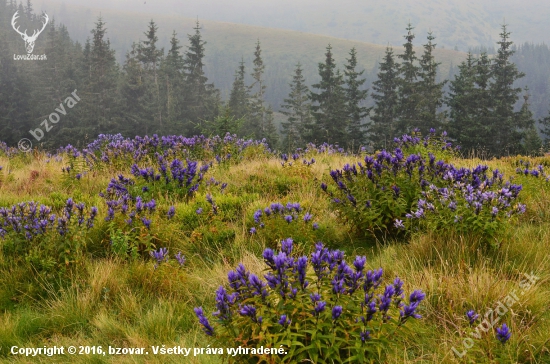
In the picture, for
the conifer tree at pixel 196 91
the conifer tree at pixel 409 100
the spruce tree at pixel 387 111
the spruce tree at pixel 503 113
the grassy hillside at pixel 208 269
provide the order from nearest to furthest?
the grassy hillside at pixel 208 269
the spruce tree at pixel 503 113
the conifer tree at pixel 409 100
the spruce tree at pixel 387 111
the conifer tree at pixel 196 91

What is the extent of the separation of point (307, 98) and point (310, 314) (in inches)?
2094

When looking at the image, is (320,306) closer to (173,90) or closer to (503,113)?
(503,113)

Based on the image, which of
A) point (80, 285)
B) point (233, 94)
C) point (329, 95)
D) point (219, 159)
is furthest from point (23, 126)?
point (80, 285)

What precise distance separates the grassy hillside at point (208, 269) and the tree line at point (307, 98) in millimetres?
33875

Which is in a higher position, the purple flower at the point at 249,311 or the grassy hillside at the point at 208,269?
the purple flower at the point at 249,311

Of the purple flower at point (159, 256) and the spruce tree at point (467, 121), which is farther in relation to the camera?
the spruce tree at point (467, 121)

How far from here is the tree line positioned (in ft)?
145

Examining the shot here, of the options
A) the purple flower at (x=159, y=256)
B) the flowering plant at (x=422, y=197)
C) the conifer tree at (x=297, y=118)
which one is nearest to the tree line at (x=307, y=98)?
the conifer tree at (x=297, y=118)

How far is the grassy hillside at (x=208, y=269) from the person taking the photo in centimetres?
319

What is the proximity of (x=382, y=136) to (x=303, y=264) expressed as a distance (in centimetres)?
4907

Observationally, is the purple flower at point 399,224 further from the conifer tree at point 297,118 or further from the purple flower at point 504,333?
the conifer tree at point 297,118

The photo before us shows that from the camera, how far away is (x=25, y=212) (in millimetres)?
5055

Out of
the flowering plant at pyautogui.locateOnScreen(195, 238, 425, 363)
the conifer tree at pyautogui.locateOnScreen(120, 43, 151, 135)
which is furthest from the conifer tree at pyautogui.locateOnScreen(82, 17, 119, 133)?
the flowering plant at pyautogui.locateOnScreen(195, 238, 425, 363)

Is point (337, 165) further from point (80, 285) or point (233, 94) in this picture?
point (233, 94)
